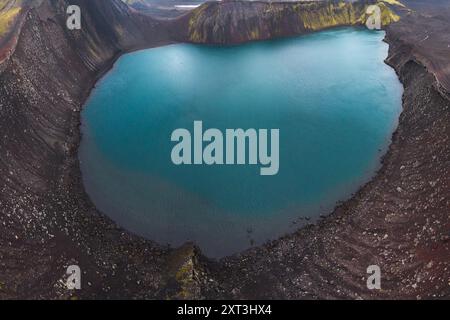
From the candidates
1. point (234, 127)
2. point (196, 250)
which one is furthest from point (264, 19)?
point (196, 250)

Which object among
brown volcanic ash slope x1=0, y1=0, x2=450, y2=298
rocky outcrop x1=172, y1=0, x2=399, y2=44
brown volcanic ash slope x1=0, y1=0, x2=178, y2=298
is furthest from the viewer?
rocky outcrop x1=172, y1=0, x2=399, y2=44

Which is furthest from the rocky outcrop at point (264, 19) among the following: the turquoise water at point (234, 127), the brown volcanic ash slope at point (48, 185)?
the brown volcanic ash slope at point (48, 185)

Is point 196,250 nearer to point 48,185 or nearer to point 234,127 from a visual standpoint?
point 48,185

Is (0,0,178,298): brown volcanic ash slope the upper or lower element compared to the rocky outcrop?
lower

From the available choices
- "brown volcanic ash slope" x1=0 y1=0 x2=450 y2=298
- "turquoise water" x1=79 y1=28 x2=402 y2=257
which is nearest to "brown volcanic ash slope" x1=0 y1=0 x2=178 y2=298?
"brown volcanic ash slope" x1=0 y1=0 x2=450 y2=298

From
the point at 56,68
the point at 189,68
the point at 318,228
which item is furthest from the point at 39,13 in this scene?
the point at 318,228

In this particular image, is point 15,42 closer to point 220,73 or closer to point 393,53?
point 220,73

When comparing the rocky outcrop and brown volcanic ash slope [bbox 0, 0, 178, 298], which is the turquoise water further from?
the rocky outcrop
